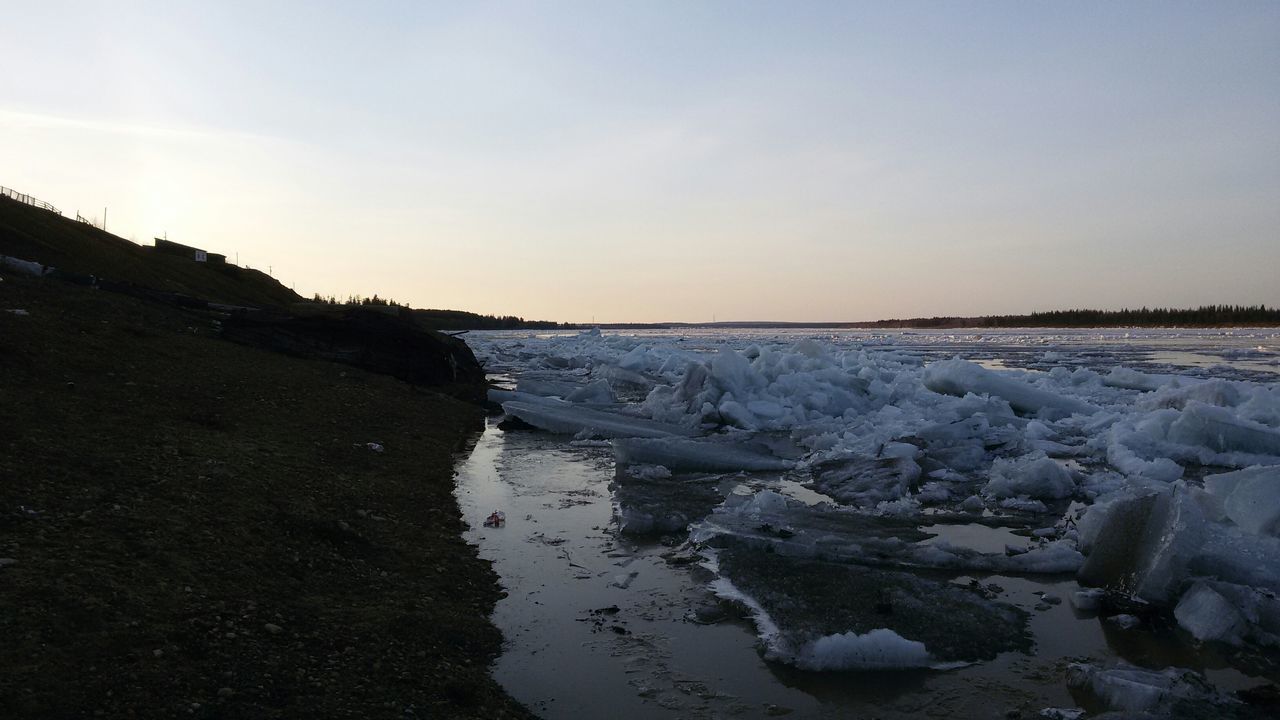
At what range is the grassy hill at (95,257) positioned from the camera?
17.9 metres

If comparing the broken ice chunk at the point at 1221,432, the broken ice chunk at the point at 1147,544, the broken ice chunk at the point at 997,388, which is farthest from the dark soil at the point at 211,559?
the broken ice chunk at the point at 997,388

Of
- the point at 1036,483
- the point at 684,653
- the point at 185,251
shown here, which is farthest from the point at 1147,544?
the point at 185,251

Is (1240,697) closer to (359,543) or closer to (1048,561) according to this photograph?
(1048,561)

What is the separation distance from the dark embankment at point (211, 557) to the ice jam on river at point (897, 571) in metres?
0.37

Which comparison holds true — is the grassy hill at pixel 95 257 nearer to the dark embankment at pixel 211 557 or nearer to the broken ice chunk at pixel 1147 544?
the dark embankment at pixel 211 557

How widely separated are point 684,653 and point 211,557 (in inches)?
80.5

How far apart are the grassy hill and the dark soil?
42.0ft

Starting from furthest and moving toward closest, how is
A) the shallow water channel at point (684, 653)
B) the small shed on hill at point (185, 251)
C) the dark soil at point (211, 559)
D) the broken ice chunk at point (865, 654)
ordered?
the small shed on hill at point (185, 251), the broken ice chunk at point (865, 654), the shallow water channel at point (684, 653), the dark soil at point (211, 559)

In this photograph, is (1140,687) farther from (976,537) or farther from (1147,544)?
(976,537)

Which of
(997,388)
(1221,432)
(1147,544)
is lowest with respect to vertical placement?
(1147,544)

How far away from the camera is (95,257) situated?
20453 millimetres

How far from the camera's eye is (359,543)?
398 cm

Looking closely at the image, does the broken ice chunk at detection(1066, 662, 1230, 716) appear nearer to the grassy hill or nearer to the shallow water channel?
the shallow water channel

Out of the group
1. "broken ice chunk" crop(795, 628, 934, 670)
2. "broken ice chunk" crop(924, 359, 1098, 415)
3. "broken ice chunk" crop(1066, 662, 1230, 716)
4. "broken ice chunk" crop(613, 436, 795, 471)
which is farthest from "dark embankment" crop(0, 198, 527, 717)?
"broken ice chunk" crop(924, 359, 1098, 415)
